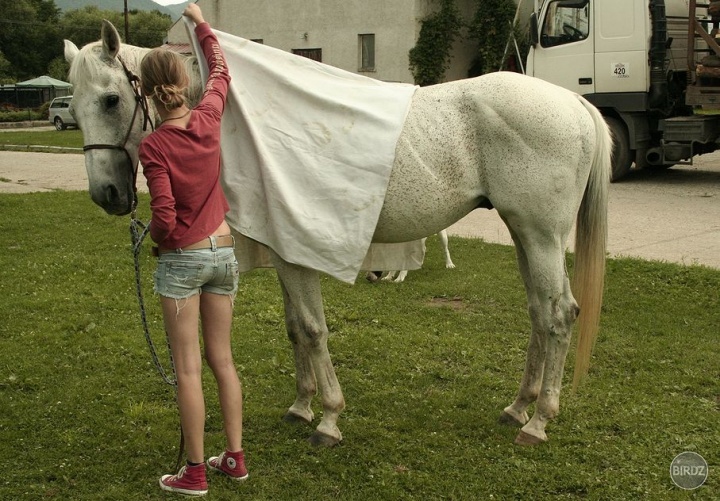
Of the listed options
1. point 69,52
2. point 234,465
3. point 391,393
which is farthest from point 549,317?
point 69,52

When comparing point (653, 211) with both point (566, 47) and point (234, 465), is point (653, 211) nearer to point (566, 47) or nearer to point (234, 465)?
point (566, 47)

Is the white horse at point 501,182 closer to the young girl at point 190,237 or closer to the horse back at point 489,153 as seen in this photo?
the horse back at point 489,153

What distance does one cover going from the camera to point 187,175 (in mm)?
3191

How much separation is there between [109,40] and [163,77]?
0.40 m

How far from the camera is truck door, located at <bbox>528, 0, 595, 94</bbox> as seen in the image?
1295cm

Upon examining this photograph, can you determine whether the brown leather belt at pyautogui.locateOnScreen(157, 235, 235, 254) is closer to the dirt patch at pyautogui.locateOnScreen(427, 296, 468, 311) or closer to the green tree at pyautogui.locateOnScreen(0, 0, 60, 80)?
the dirt patch at pyautogui.locateOnScreen(427, 296, 468, 311)

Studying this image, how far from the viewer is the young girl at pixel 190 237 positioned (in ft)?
10.3

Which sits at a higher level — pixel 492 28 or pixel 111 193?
pixel 492 28

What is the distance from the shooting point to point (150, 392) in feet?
15.6

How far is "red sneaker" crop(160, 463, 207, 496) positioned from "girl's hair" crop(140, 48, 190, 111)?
5.17 ft

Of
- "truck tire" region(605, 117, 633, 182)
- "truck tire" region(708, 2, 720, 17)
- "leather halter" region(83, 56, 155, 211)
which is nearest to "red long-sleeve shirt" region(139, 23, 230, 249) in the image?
"leather halter" region(83, 56, 155, 211)

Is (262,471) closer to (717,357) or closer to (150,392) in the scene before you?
(150,392)

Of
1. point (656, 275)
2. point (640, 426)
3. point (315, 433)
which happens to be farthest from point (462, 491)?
point (656, 275)

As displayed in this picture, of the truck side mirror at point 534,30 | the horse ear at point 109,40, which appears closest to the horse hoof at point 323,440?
the horse ear at point 109,40
